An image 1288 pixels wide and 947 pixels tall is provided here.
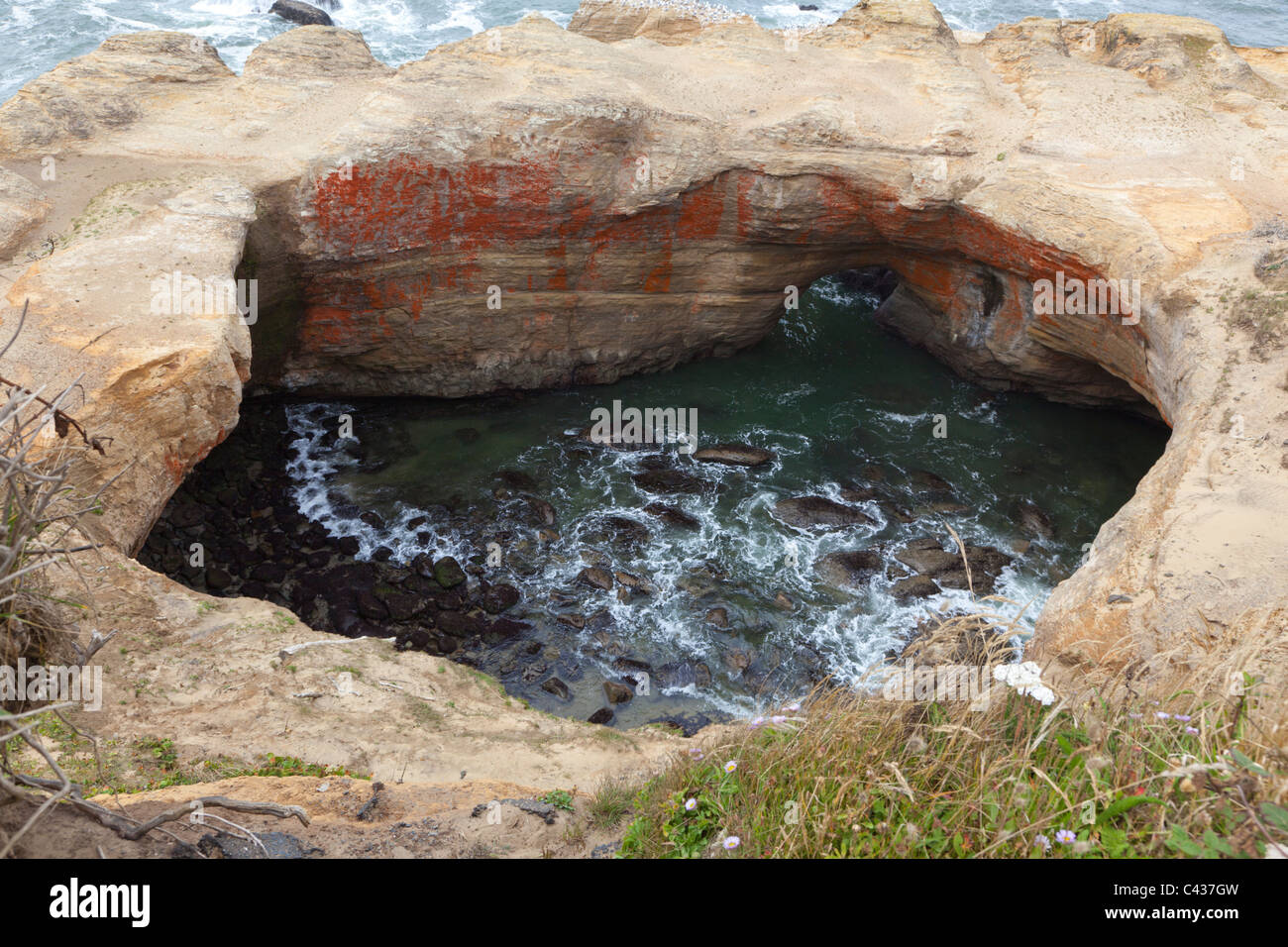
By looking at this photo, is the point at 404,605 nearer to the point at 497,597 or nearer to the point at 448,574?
the point at 448,574

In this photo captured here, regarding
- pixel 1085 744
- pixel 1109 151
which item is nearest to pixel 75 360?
pixel 1085 744

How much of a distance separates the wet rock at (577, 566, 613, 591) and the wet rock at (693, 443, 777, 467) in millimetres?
2922

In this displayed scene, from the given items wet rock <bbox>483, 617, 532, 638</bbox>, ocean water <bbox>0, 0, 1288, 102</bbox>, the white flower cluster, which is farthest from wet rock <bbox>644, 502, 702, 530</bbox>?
ocean water <bbox>0, 0, 1288, 102</bbox>

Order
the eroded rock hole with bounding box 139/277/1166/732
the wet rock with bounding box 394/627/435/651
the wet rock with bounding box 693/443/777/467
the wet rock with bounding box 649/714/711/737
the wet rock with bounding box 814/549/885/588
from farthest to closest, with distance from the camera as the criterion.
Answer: the wet rock with bounding box 693/443/777/467 < the wet rock with bounding box 814/549/885/588 < the eroded rock hole with bounding box 139/277/1166/732 < the wet rock with bounding box 394/627/435/651 < the wet rock with bounding box 649/714/711/737

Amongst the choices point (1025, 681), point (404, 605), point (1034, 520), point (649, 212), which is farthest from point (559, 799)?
point (649, 212)

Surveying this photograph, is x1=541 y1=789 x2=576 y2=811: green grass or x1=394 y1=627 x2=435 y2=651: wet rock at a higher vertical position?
x1=541 y1=789 x2=576 y2=811: green grass

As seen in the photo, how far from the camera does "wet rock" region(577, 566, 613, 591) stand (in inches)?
460

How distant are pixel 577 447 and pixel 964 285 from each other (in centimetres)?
681

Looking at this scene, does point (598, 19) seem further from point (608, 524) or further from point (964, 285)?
point (608, 524)

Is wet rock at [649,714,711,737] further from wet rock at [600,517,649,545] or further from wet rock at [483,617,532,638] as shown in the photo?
wet rock at [600,517,649,545]

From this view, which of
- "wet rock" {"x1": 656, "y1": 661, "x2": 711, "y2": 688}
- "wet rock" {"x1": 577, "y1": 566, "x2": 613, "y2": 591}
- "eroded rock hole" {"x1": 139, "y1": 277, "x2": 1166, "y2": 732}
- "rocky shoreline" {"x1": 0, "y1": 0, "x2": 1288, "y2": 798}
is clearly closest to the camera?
"rocky shoreline" {"x1": 0, "y1": 0, "x2": 1288, "y2": 798}

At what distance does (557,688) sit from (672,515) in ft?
11.2

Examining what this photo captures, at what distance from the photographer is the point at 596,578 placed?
463 inches

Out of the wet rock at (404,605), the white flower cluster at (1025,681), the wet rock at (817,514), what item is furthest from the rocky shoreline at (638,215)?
the white flower cluster at (1025,681)
